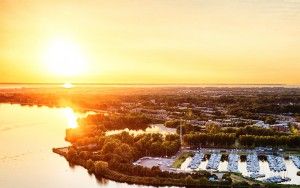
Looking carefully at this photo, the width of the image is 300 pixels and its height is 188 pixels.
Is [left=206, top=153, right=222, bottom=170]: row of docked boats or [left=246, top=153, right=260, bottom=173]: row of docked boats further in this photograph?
[left=206, top=153, right=222, bottom=170]: row of docked boats

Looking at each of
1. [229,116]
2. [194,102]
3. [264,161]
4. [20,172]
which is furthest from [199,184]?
[194,102]

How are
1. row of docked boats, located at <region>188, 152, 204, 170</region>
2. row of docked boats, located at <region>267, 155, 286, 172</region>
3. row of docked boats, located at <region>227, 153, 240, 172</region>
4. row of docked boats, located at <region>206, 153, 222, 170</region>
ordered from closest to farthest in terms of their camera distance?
row of docked boats, located at <region>227, 153, 240, 172</region> < row of docked boats, located at <region>267, 155, 286, 172</region> < row of docked boats, located at <region>206, 153, 222, 170</region> < row of docked boats, located at <region>188, 152, 204, 170</region>

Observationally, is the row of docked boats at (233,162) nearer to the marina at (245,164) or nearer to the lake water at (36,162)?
the marina at (245,164)

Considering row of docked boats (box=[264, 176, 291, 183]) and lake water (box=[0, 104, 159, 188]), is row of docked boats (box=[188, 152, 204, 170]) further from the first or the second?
lake water (box=[0, 104, 159, 188])

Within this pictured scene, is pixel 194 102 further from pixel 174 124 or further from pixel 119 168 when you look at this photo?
pixel 119 168

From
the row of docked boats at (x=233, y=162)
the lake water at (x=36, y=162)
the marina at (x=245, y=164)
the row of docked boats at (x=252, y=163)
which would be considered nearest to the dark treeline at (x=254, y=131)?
the marina at (x=245, y=164)

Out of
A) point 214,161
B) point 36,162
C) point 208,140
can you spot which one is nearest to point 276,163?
point 214,161

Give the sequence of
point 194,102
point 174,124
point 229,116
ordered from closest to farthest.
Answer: point 174,124 → point 229,116 → point 194,102

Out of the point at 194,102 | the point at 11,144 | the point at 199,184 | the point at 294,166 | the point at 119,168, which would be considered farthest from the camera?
the point at 194,102

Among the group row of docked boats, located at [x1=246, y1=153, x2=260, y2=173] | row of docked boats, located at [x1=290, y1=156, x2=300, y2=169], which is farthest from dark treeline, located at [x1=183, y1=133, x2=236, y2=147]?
row of docked boats, located at [x1=290, y1=156, x2=300, y2=169]
